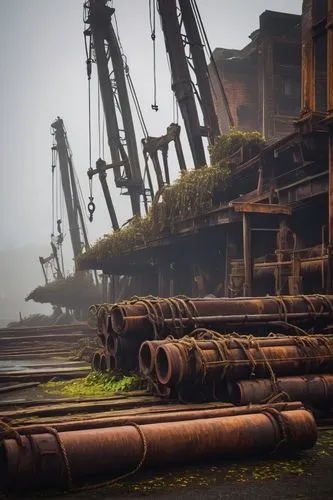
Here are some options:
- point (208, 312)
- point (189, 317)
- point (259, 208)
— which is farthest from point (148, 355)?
point (259, 208)

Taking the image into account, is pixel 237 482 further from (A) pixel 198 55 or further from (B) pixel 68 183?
(B) pixel 68 183

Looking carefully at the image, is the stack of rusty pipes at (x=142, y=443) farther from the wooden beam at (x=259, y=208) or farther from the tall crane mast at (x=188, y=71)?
the tall crane mast at (x=188, y=71)

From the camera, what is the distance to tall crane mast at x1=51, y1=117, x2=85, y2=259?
3884 centimetres

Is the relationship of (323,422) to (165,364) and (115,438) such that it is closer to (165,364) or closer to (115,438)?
(165,364)

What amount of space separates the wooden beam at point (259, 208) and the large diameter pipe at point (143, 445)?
577 centimetres

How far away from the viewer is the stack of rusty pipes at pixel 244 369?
5.23 m

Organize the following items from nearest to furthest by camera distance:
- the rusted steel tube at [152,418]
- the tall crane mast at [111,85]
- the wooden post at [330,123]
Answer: the rusted steel tube at [152,418] → the wooden post at [330,123] → the tall crane mast at [111,85]

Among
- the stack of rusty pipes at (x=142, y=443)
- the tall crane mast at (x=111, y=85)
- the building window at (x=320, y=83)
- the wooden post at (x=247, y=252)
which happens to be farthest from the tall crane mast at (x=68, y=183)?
the stack of rusty pipes at (x=142, y=443)

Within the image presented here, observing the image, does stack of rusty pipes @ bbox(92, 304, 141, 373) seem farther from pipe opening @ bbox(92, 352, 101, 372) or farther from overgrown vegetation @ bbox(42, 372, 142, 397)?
overgrown vegetation @ bbox(42, 372, 142, 397)

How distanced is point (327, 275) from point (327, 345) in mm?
2366

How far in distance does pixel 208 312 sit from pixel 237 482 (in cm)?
338

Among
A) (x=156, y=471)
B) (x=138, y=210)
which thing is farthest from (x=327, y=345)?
(x=138, y=210)

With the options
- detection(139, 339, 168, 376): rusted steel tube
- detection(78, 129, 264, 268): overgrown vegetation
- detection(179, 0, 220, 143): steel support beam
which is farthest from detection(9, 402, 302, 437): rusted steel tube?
detection(179, 0, 220, 143): steel support beam

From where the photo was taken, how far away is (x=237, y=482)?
3.67m
